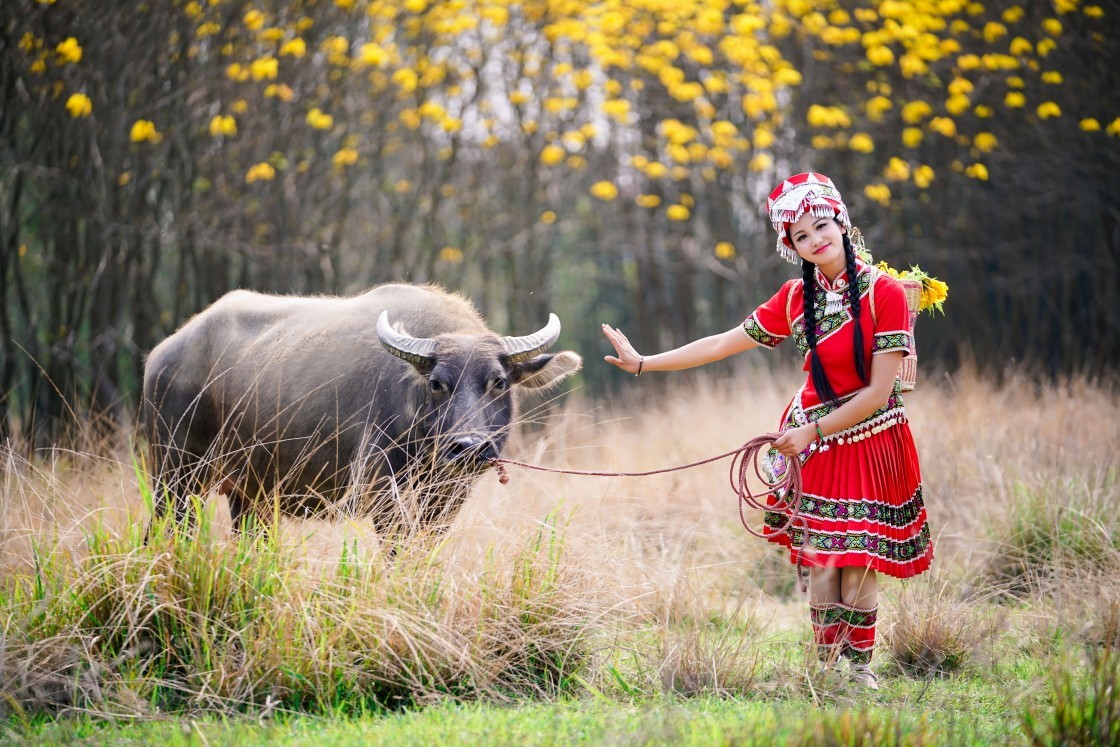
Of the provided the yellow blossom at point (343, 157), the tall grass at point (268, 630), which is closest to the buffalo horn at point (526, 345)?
the tall grass at point (268, 630)

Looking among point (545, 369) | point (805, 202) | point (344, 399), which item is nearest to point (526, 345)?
point (545, 369)

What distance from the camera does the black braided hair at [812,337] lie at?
4.29 meters

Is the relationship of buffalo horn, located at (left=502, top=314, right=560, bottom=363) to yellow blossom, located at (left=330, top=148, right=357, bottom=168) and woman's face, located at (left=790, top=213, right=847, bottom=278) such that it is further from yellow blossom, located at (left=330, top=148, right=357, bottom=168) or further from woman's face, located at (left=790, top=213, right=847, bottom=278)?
yellow blossom, located at (left=330, top=148, right=357, bottom=168)

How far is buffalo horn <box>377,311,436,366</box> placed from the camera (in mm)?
5578

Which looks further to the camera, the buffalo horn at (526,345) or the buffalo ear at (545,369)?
the buffalo ear at (545,369)

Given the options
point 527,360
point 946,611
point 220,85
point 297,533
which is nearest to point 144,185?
point 220,85

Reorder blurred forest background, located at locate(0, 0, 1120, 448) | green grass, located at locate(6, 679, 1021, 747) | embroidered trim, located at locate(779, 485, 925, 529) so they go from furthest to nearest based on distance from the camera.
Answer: blurred forest background, located at locate(0, 0, 1120, 448), embroidered trim, located at locate(779, 485, 925, 529), green grass, located at locate(6, 679, 1021, 747)

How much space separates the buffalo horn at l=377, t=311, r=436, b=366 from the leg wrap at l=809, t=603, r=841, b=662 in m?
A: 2.38

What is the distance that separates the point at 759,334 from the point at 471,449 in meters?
1.46

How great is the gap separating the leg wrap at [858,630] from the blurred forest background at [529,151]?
5008 millimetres

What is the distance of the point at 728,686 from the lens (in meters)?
4.18

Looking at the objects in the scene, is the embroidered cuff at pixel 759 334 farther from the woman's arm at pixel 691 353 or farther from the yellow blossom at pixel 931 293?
the yellow blossom at pixel 931 293

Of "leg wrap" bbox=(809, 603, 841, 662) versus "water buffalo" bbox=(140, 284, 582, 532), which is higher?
"water buffalo" bbox=(140, 284, 582, 532)

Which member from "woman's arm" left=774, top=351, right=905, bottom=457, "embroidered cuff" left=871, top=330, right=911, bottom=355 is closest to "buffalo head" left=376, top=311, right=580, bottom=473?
"woman's arm" left=774, top=351, right=905, bottom=457
